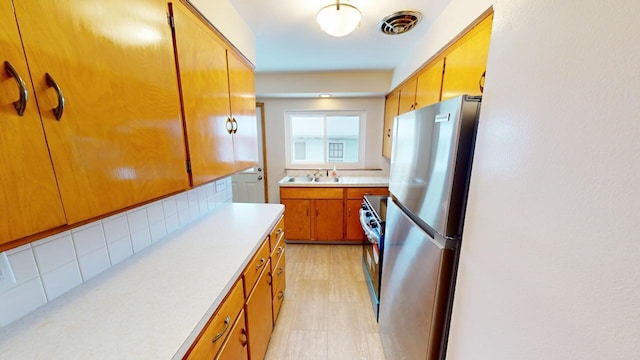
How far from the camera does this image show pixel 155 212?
120cm

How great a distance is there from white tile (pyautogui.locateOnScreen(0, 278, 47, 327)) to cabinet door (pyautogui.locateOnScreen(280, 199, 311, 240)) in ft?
7.57

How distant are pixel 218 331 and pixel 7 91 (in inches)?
34.0

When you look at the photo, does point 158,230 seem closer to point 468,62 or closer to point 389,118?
point 468,62

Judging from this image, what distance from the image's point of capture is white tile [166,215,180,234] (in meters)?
1.29

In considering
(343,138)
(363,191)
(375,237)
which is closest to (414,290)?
(375,237)

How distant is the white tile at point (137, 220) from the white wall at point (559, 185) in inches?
56.9

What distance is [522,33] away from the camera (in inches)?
21.5

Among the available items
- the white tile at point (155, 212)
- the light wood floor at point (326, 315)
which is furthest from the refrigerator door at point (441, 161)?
the white tile at point (155, 212)

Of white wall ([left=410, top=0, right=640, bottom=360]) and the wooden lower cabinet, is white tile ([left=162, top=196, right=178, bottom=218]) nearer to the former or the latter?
the wooden lower cabinet

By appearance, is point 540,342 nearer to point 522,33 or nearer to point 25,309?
point 522,33

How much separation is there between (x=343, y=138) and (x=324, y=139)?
0.30 m

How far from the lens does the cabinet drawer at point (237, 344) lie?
0.86 meters

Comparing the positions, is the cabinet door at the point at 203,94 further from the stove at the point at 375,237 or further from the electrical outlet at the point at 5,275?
the stove at the point at 375,237

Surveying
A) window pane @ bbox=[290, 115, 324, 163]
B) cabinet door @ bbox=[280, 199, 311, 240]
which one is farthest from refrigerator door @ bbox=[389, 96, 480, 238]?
window pane @ bbox=[290, 115, 324, 163]
